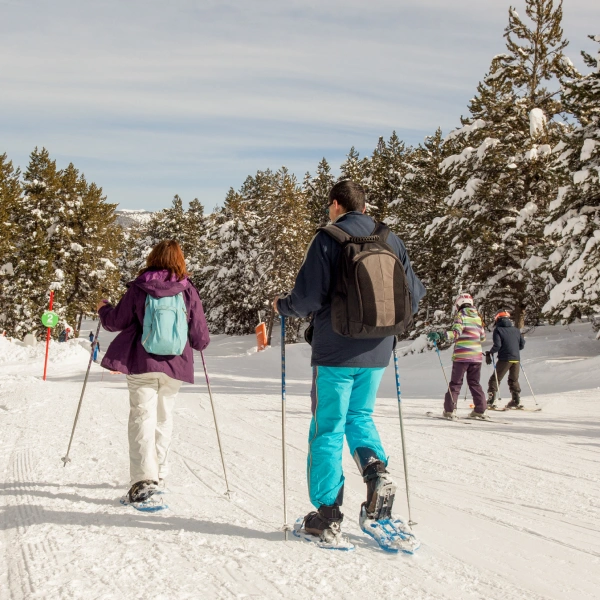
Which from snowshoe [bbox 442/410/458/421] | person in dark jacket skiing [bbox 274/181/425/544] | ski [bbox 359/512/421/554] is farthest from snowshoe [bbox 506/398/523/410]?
person in dark jacket skiing [bbox 274/181/425/544]

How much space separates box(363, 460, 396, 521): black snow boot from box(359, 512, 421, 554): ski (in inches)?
1.7

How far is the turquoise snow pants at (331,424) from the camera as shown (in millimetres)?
3756

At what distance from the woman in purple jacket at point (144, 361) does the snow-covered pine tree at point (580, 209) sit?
13285 millimetres

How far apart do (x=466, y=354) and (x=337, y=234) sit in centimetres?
699

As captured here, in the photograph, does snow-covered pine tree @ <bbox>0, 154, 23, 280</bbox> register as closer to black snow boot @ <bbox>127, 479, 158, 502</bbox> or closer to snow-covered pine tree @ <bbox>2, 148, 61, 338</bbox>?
snow-covered pine tree @ <bbox>2, 148, 61, 338</bbox>

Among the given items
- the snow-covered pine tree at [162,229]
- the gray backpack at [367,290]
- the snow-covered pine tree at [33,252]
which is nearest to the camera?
the gray backpack at [367,290]

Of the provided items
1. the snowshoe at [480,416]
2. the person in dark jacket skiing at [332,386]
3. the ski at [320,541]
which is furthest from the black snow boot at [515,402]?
the ski at [320,541]

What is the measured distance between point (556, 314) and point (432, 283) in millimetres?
14179

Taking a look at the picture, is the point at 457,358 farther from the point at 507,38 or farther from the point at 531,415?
the point at 507,38

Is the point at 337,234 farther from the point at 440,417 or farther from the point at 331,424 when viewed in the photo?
the point at 440,417

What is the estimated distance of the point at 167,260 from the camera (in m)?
4.74

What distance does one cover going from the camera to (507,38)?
21719 millimetres

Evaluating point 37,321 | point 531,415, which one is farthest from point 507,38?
point 37,321

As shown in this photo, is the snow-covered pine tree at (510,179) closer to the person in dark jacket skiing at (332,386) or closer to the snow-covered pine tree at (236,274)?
the person in dark jacket skiing at (332,386)
